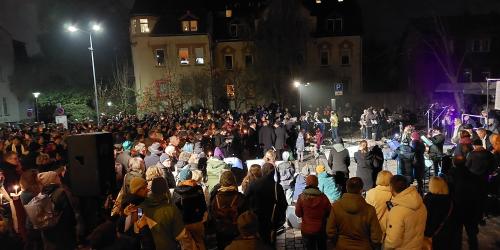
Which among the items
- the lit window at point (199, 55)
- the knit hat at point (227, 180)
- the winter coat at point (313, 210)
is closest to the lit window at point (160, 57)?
the lit window at point (199, 55)

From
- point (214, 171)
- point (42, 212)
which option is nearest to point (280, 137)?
point (214, 171)

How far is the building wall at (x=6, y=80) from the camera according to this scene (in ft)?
132

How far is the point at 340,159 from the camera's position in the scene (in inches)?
360

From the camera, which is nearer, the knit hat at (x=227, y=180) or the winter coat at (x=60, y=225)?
the winter coat at (x=60, y=225)

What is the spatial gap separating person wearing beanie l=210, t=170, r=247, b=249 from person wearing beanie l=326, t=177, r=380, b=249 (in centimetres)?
138

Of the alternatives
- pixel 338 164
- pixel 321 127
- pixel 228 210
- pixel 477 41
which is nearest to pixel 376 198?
pixel 228 210

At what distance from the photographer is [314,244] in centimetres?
603

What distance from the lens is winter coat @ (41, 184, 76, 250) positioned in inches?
217

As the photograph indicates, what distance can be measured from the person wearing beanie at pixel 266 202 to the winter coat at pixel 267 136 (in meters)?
8.16

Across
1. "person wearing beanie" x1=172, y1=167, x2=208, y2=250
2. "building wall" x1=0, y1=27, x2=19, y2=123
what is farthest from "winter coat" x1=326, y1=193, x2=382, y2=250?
"building wall" x1=0, y1=27, x2=19, y2=123

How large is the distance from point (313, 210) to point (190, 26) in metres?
33.2

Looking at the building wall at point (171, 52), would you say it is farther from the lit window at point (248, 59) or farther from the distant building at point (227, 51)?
the lit window at point (248, 59)

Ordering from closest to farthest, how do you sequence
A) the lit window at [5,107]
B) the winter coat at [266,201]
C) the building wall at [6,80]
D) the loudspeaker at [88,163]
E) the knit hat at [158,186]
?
the knit hat at [158,186]
the loudspeaker at [88,163]
the winter coat at [266,201]
the building wall at [6,80]
the lit window at [5,107]

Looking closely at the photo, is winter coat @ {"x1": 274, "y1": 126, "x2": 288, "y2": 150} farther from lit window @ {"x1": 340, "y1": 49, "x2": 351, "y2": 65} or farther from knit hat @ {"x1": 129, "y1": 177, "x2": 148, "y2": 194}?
lit window @ {"x1": 340, "y1": 49, "x2": 351, "y2": 65}
